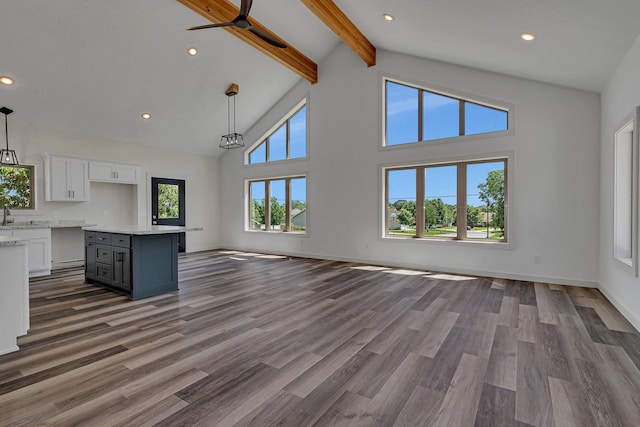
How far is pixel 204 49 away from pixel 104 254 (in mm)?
3748

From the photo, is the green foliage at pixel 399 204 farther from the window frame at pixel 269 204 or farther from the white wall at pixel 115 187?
the white wall at pixel 115 187

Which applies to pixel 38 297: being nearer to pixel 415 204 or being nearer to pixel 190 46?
pixel 190 46

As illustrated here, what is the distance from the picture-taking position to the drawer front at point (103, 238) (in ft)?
14.6

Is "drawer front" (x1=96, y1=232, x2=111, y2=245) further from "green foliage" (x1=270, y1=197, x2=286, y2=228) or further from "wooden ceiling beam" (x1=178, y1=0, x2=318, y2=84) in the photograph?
"green foliage" (x1=270, y1=197, x2=286, y2=228)

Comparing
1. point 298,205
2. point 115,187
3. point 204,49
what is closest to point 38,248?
point 115,187

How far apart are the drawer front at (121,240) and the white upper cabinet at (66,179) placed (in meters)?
2.61

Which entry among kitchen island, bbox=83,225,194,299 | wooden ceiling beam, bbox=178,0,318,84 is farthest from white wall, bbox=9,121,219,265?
wooden ceiling beam, bbox=178,0,318,84

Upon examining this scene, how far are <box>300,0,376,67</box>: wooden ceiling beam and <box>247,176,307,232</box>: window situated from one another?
9.62 ft

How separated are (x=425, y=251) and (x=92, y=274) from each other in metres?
5.49

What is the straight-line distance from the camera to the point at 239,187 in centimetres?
869

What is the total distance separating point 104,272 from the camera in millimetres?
4531

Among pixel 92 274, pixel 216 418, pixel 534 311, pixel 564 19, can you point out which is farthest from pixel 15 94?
pixel 534 311

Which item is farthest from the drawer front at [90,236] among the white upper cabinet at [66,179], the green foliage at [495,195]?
the green foliage at [495,195]

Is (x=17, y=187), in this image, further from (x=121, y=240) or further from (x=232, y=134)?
(x=232, y=134)
